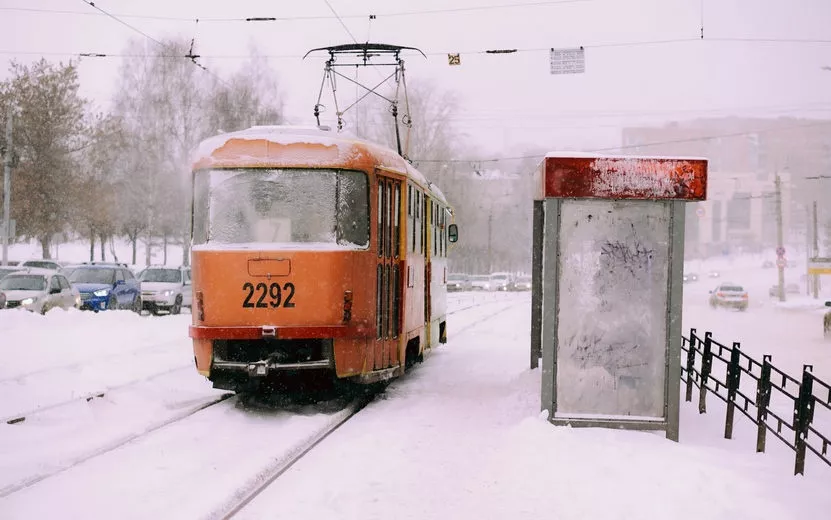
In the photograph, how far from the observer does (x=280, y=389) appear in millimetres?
12039

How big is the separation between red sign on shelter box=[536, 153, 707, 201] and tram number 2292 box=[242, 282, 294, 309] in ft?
9.65

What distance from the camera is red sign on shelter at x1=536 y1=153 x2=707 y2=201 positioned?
28.3 feet

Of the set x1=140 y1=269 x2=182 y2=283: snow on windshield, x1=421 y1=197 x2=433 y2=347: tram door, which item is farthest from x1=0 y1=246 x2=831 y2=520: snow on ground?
x1=140 y1=269 x2=182 y2=283: snow on windshield

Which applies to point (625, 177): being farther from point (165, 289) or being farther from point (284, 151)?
point (165, 289)

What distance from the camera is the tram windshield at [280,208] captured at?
9906 millimetres

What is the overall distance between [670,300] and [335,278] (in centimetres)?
345

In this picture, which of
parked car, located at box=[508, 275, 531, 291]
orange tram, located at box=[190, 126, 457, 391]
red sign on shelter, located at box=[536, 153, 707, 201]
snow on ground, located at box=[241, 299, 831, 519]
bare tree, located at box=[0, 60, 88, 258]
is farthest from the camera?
parked car, located at box=[508, 275, 531, 291]

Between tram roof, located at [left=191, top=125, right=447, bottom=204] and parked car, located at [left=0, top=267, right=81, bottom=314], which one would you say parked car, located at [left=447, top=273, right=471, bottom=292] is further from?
tram roof, located at [left=191, top=125, right=447, bottom=204]

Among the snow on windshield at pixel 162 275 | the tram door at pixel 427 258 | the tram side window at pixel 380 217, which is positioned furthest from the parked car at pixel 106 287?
the tram side window at pixel 380 217

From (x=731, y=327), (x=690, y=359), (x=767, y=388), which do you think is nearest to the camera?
(x=767, y=388)

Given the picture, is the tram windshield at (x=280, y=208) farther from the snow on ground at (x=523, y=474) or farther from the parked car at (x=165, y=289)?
the parked car at (x=165, y=289)

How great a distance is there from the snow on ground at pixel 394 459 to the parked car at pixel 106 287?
47.2 feet

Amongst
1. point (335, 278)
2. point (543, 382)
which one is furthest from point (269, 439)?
point (543, 382)

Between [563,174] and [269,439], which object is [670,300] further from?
[269,439]
